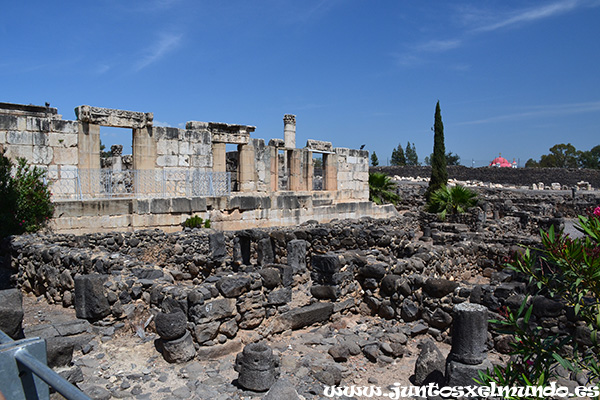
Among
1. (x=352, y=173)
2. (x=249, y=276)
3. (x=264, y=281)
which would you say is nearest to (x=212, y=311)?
(x=249, y=276)

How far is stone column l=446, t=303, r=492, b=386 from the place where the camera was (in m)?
5.43

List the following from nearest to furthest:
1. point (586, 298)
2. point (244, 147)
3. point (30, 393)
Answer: point (30, 393)
point (586, 298)
point (244, 147)

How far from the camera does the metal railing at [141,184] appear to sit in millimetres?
13454

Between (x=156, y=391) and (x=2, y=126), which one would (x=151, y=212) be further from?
(x=156, y=391)

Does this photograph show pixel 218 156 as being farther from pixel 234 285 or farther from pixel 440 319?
pixel 440 319

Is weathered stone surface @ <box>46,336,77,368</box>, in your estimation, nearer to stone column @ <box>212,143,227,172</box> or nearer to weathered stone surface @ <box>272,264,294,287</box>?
weathered stone surface @ <box>272,264,294,287</box>

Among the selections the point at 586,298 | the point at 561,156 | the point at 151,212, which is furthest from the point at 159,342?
the point at 561,156

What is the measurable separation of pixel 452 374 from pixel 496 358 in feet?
4.88

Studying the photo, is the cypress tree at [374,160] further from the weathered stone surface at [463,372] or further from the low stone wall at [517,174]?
the weathered stone surface at [463,372]

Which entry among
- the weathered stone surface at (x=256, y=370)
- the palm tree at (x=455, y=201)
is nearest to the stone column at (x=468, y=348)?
the weathered stone surface at (x=256, y=370)

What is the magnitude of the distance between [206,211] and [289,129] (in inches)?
458

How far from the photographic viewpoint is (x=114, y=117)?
47.0 ft

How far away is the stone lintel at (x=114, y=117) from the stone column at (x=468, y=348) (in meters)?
12.7

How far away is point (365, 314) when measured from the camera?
8617mm
